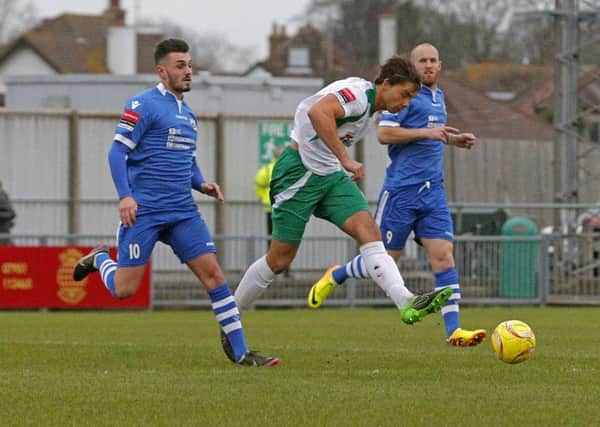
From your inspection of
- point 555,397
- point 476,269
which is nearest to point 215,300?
point 555,397

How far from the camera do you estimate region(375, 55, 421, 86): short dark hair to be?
35.4 ft

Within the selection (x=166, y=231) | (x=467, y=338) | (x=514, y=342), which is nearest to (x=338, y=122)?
(x=166, y=231)

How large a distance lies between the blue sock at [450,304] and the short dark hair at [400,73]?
2185 mm

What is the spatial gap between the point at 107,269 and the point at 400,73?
2.59 m

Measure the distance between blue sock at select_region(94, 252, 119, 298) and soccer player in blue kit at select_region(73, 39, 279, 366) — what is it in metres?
0.30

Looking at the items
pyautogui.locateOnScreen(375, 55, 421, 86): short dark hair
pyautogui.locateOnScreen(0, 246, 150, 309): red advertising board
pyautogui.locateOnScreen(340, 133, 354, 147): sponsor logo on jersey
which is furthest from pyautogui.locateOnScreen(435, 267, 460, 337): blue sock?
pyautogui.locateOnScreen(0, 246, 150, 309): red advertising board

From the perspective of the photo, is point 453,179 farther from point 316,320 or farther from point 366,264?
point 366,264

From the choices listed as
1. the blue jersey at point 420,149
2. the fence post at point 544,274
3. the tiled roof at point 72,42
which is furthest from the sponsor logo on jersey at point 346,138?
the tiled roof at point 72,42

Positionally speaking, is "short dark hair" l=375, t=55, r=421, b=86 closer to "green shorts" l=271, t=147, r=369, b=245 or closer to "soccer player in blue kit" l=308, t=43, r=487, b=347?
"green shorts" l=271, t=147, r=369, b=245

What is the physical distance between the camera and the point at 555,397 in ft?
28.3

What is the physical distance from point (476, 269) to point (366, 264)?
12.0m

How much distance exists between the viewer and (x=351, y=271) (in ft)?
42.0

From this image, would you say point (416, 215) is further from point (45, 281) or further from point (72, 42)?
point (72, 42)

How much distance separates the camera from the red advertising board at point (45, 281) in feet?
71.4
